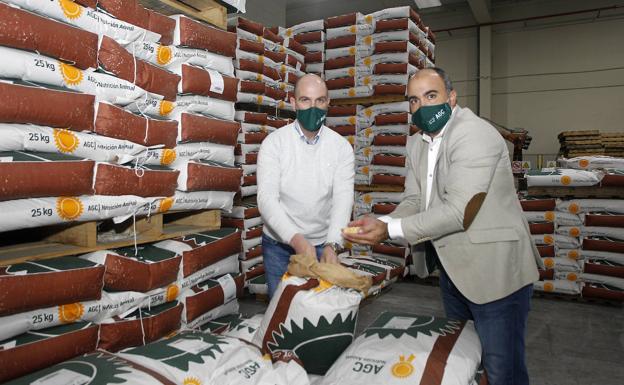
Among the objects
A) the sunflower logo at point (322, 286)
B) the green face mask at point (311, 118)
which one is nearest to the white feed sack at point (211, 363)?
the sunflower logo at point (322, 286)

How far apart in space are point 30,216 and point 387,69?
15.7 feet

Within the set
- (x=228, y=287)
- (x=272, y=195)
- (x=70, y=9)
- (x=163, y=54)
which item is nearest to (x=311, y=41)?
(x=163, y=54)

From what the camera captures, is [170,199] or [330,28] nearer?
[170,199]

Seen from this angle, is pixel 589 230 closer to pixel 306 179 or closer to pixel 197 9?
pixel 306 179

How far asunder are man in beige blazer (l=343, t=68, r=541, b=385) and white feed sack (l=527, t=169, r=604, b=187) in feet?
12.4

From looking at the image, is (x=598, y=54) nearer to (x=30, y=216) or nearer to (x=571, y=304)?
(x=571, y=304)

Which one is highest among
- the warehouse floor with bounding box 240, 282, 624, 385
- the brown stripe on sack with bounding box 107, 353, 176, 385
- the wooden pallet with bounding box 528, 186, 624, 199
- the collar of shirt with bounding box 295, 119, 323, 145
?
the collar of shirt with bounding box 295, 119, 323, 145

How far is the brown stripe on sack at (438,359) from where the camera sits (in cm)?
168

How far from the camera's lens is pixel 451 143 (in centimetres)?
206

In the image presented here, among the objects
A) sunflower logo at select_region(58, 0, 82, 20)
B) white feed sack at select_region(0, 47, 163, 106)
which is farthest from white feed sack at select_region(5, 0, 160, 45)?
white feed sack at select_region(0, 47, 163, 106)

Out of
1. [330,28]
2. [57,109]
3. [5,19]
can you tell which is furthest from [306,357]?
[330,28]

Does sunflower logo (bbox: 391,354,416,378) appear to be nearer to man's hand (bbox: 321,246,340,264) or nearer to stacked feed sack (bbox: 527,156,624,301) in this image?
man's hand (bbox: 321,246,340,264)

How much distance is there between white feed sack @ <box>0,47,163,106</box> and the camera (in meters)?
2.02

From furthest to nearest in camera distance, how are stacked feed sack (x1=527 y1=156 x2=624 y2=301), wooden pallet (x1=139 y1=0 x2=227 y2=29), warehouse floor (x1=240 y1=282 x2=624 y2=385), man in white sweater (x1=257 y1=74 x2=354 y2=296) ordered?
stacked feed sack (x1=527 y1=156 x2=624 y2=301) < warehouse floor (x1=240 y1=282 x2=624 y2=385) < wooden pallet (x1=139 y1=0 x2=227 y2=29) < man in white sweater (x1=257 y1=74 x2=354 y2=296)
